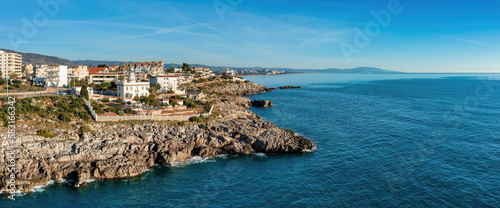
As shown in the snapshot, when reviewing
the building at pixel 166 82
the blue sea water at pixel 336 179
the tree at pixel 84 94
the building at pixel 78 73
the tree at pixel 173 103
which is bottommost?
the blue sea water at pixel 336 179

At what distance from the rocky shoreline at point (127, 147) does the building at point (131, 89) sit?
20502 millimetres

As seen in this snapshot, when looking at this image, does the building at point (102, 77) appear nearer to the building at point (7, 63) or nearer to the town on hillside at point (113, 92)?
the town on hillside at point (113, 92)

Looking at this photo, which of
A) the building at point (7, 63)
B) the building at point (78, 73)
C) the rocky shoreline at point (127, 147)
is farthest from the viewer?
the building at point (7, 63)

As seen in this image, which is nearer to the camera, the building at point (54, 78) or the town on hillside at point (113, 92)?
the town on hillside at point (113, 92)

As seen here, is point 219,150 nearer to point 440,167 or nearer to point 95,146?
point 95,146

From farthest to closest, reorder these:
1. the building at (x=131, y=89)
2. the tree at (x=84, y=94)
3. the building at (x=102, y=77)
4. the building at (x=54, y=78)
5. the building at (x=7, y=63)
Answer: the building at (x=7, y=63)
the building at (x=102, y=77)
the building at (x=54, y=78)
the building at (x=131, y=89)
the tree at (x=84, y=94)

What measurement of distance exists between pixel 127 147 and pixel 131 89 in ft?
89.6

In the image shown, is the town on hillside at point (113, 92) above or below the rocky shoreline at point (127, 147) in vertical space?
above

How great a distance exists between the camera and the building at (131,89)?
59.3 m

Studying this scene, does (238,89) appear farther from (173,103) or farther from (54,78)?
(173,103)

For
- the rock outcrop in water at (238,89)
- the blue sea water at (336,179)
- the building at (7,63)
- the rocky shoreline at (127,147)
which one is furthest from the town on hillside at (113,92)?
the rock outcrop in water at (238,89)

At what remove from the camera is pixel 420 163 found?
35594 mm

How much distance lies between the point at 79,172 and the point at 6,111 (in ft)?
57.5

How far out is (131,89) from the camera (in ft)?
198
